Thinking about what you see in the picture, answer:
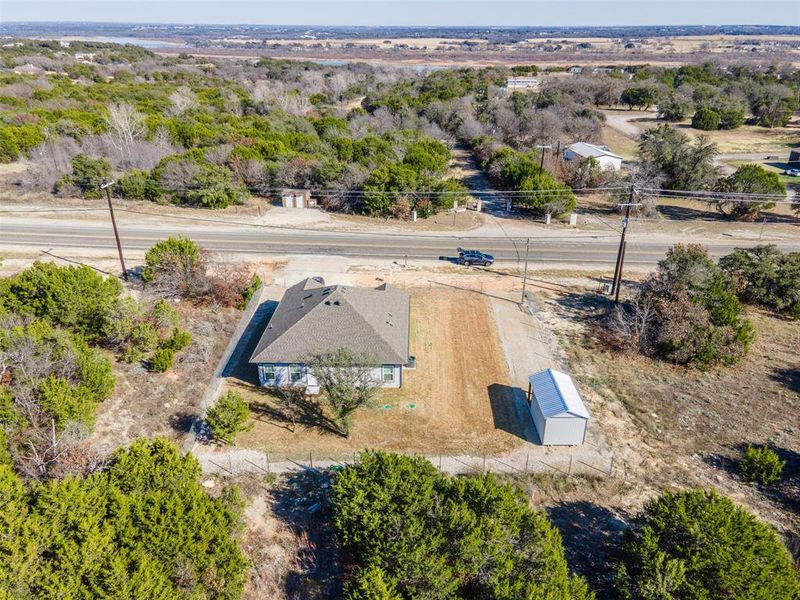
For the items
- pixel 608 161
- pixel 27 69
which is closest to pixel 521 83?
pixel 608 161

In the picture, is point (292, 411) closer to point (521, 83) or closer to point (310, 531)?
point (310, 531)

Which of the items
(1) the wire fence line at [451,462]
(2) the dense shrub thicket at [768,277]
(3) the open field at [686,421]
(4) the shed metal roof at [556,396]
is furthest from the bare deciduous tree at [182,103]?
(2) the dense shrub thicket at [768,277]

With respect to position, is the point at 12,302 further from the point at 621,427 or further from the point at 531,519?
the point at 621,427

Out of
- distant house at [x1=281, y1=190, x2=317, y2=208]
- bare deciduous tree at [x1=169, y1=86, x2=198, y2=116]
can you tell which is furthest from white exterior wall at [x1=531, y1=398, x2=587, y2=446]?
bare deciduous tree at [x1=169, y1=86, x2=198, y2=116]

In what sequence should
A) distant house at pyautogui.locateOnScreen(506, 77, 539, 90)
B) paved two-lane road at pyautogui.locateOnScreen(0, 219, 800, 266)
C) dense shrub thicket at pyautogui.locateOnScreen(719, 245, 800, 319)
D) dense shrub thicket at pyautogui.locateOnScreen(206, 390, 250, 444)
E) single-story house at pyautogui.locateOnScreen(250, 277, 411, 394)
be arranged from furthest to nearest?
distant house at pyautogui.locateOnScreen(506, 77, 539, 90), paved two-lane road at pyautogui.locateOnScreen(0, 219, 800, 266), dense shrub thicket at pyautogui.locateOnScreen(719, 245, 800, 319), single-story house at pyautogui.locateOnScreen(250, 277, 411, 394), dense shrub thicket at pyautogui.locateOnScreen(206, 390, 250, 444)

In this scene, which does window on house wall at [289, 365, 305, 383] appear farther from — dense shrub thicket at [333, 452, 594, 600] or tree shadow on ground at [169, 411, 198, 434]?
dense shrub thicket at [333, 452, 594, 600]

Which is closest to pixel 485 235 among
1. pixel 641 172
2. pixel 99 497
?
pixel 641 172
